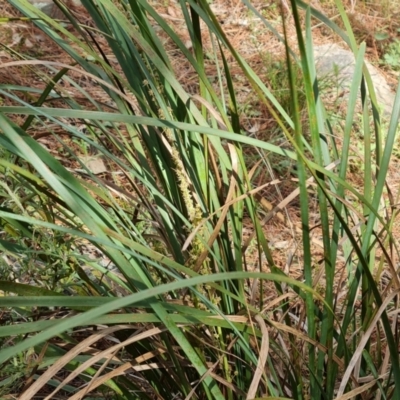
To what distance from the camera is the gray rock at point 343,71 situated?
2.81 meters

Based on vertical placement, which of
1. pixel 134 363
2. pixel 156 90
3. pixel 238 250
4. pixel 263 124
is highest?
pixel 156 90

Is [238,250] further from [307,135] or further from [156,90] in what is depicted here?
[307,135]

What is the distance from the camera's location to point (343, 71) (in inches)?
116

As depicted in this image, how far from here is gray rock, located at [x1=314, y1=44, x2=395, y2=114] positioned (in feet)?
9.23

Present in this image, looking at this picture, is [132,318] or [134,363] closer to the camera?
[132,318]

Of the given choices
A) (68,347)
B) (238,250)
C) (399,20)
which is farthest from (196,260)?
(399,20)

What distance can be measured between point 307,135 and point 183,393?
5.33ft

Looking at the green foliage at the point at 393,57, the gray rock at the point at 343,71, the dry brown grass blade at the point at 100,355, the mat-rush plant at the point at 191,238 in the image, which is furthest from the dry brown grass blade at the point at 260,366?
the green foliage at the point at 393,57

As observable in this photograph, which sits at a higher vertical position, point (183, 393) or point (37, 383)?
point (37, 383)

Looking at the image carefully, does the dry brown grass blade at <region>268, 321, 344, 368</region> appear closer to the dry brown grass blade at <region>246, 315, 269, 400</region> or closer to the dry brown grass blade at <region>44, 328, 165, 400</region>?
the dry brown grass blade at <region>246, 315, 269, 400</region>

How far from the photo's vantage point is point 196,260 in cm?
96

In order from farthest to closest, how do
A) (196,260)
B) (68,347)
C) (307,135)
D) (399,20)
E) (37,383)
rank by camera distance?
(399,20) → (307,135) → (68,347) → (196,260) → (37,383)

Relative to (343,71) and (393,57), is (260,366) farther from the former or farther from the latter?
(393,57)

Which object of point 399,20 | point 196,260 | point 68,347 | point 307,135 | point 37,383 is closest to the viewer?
point 37,383
